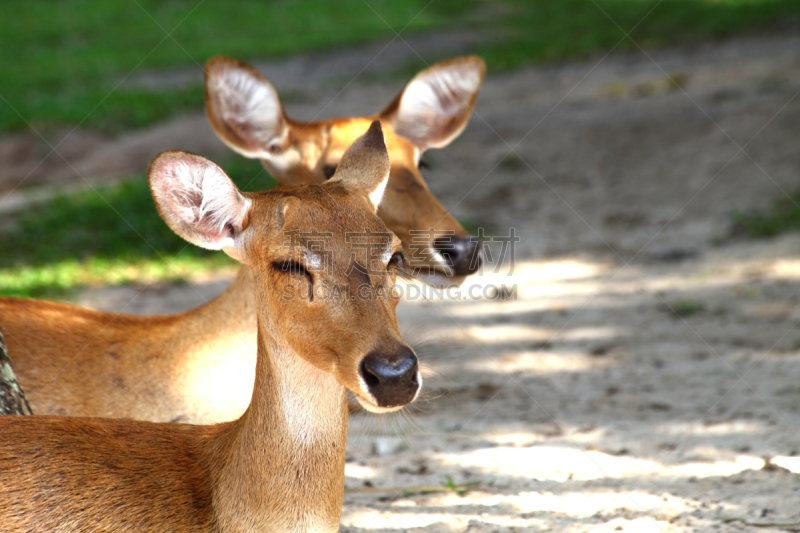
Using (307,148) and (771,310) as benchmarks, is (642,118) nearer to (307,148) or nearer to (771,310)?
(771,310)

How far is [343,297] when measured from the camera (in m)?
2.43

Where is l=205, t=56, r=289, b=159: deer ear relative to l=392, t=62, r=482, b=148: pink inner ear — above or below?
below

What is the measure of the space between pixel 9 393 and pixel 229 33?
21541mm

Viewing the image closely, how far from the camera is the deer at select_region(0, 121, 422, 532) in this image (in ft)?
7.50

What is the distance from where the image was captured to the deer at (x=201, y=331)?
10.9ft

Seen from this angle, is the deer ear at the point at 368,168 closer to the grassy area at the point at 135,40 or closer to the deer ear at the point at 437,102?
the deer ear at the point at 437,102

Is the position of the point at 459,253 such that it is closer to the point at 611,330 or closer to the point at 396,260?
the point at 396,260

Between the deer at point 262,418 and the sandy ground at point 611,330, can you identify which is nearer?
the deer at point 262,418

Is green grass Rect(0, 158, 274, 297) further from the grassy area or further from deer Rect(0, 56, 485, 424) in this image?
the grassy area

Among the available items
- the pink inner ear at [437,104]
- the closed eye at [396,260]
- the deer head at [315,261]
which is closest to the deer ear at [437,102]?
the pink inner ear at [437,104]

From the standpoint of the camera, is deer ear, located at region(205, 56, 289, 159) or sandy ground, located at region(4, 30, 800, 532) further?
deer ear, located at region(205, 56, 289, 159)

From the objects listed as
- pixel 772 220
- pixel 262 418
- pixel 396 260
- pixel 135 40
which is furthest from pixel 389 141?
pixel 135 40

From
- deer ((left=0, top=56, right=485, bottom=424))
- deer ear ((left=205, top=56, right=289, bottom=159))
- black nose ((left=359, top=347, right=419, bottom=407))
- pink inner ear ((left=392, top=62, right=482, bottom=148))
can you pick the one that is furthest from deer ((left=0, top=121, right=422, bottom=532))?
pink inner ear ((left=392, top=62, right=482, bottom=148))

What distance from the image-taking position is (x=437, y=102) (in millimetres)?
4547
